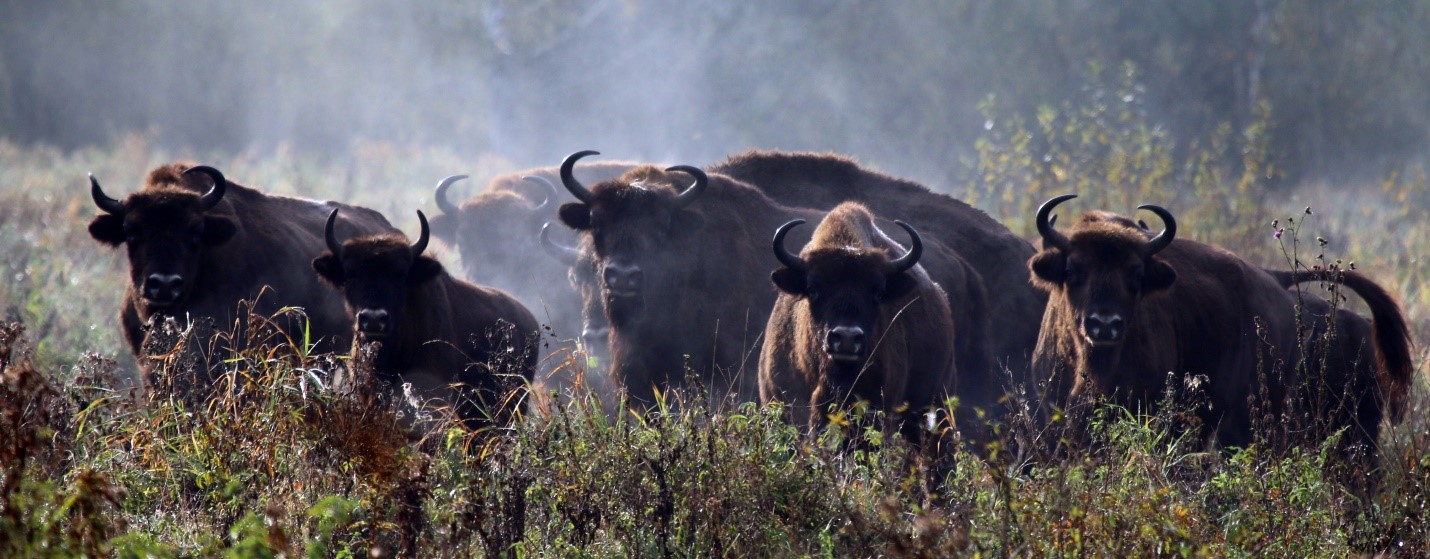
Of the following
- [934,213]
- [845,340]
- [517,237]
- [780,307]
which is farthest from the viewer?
[517,237]

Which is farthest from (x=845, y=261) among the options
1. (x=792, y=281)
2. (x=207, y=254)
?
(x=207, y=254)

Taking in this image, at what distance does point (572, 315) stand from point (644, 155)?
16.6 metres

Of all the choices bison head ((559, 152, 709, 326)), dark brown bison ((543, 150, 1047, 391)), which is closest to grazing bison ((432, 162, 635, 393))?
dark brown bison ((543, 150, 1047, 391))

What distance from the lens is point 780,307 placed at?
26.4ft

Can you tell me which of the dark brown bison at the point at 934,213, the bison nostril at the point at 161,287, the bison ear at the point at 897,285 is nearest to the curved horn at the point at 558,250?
the dark brown bison at the point at 934,213

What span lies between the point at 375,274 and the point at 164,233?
1341 mm

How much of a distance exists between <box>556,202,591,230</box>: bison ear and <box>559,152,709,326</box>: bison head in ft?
0.07

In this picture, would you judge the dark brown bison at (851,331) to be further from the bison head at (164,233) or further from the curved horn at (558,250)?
the bison head at (164,233)

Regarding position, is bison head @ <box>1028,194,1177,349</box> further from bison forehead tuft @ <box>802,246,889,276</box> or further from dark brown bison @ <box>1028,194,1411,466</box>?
bison forehead tuft @ <box>802,246,889,276</box>

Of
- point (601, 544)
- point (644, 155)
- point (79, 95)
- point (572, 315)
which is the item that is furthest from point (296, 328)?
point (79, 95)

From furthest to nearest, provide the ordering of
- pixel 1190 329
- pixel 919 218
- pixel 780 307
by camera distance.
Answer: pixel 919 218 < pixel 1190 329 < pixel 780 307

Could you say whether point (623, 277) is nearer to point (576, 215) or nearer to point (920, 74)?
point (576, 215)

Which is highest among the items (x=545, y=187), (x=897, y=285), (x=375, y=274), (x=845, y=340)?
(x=545, y=187)

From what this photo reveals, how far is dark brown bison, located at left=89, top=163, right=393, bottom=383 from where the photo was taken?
8.31 m
